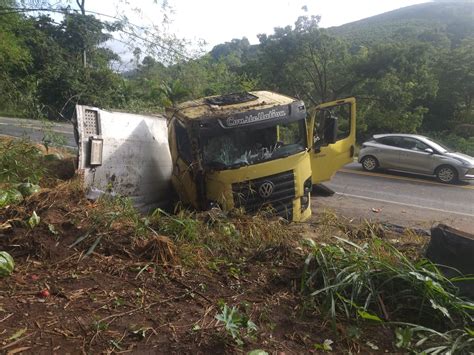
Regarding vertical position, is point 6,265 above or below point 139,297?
above

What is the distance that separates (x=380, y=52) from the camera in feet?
72.3

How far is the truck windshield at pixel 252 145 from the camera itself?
600cm

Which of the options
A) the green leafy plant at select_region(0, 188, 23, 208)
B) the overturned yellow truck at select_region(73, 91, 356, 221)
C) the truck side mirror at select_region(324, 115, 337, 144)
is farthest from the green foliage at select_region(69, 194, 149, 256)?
the truck side mirror at select_region(324, 115, 337, 144)

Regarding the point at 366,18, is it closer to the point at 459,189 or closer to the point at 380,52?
the point at 380,52

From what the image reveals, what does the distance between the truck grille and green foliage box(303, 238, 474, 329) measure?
2651 millimetres

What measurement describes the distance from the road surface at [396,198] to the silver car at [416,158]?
1.04ft

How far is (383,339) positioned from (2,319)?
7.24 ft

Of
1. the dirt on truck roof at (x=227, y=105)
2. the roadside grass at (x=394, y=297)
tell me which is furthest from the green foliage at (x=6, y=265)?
the dirt on truck roof at (x=227, y=105)

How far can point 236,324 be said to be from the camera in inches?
94.9

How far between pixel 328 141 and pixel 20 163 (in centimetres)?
467

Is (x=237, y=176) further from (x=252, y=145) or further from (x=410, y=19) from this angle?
(x=410, y=19)

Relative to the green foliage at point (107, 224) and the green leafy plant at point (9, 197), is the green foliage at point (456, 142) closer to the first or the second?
the green foliage at point (107, 224)

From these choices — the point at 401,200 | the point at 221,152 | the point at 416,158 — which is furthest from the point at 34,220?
the point at 416,158

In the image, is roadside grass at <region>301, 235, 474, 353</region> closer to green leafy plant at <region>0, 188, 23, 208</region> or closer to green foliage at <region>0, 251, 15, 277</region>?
green foliage at <region>0, 251, 15, 277</region>
